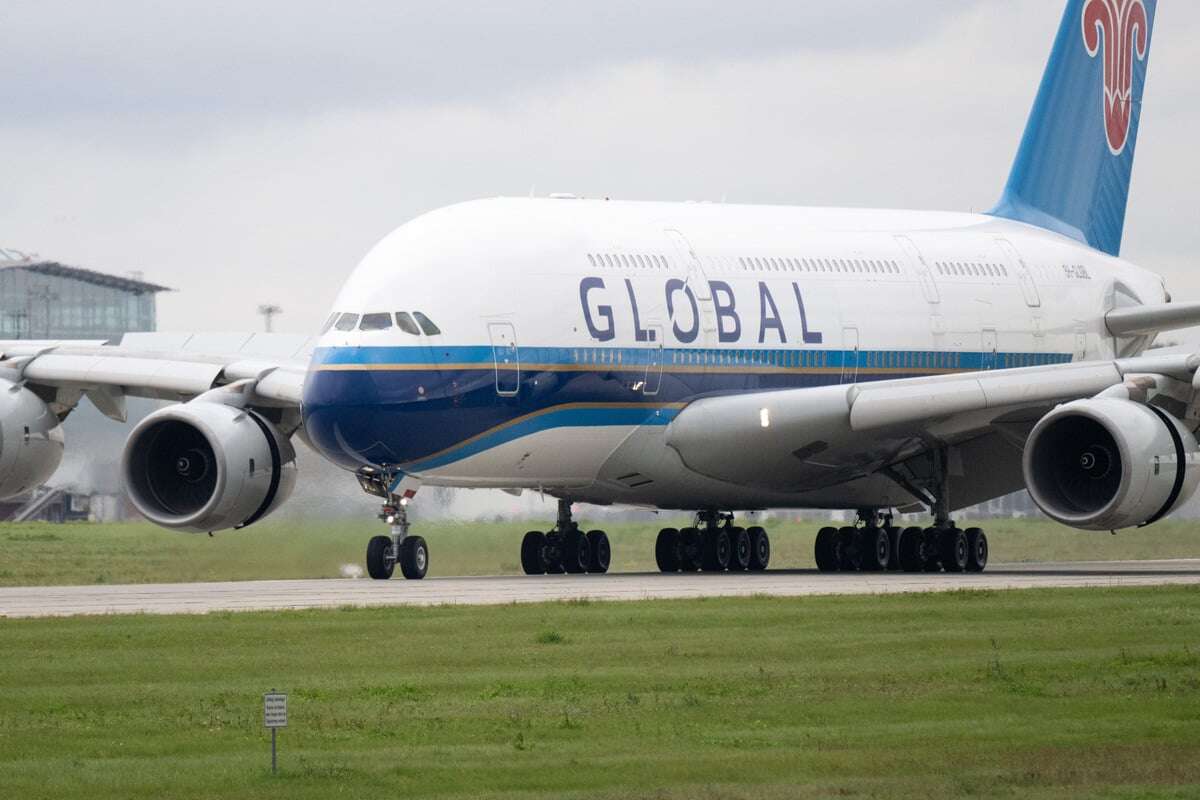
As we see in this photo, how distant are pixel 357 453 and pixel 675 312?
5076mm

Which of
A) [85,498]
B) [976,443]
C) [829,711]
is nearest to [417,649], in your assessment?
[829,711]

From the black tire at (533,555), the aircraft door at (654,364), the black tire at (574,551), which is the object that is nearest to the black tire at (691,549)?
the black tire at (574,551)

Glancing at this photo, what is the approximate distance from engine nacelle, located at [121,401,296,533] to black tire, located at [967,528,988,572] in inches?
366

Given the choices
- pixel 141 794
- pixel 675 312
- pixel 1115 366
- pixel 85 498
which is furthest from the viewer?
pixel 85 498

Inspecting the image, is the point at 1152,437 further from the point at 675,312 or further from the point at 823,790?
the point at 823,790

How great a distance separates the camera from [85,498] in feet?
170

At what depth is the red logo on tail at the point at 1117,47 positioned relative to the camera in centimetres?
3972

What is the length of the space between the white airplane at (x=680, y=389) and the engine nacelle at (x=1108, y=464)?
37 millimetres

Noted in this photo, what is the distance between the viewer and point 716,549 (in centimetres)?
3369

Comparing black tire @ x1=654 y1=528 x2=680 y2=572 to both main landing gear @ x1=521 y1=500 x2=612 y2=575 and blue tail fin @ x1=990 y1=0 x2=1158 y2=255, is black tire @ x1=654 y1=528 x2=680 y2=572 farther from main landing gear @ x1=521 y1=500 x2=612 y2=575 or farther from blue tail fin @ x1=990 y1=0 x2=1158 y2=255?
blue tail fin @ x1=990 y1=0 x2=1158 y2=255

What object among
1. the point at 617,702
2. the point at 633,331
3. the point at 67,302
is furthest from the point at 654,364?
the point at 67,302

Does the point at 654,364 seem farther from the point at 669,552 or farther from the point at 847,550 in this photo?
the point at 847,550

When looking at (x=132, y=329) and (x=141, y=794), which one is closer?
(x=141, y=794)

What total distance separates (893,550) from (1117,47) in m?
11.9
